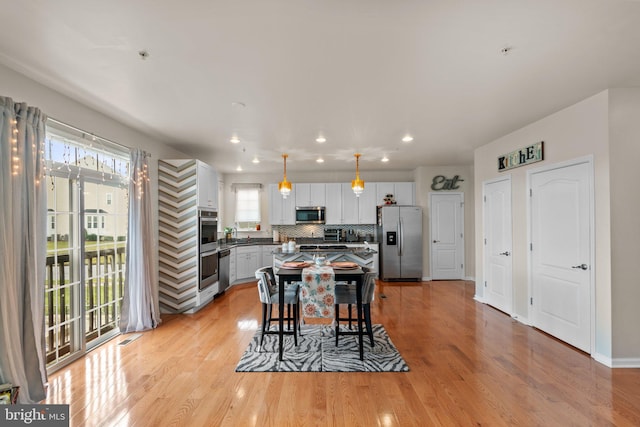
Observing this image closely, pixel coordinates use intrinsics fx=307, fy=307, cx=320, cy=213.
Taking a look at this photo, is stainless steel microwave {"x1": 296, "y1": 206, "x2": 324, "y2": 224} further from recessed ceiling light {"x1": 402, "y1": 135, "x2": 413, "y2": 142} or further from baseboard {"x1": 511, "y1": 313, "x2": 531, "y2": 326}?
baseboard {"x1": 511, "y1": 313, "x2": 531, "y2": 326}

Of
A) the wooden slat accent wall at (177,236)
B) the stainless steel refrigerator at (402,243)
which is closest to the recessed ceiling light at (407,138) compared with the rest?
the stainless steel refrigerator at (402,243)

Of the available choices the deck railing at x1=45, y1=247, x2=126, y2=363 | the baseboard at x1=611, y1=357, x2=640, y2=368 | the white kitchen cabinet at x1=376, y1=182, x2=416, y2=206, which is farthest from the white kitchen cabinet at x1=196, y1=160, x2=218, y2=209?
the baseboard at x1=611, y1=357, x2=640, y2=368

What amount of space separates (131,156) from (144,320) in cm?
222

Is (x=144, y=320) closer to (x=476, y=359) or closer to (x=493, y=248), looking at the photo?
(x=476, y=359)

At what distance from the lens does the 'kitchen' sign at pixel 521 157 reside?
4.02 metres

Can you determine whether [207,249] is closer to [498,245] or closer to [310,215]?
[310,215]

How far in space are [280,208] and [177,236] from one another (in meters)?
3.09

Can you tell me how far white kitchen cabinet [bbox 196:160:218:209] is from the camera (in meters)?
5.00

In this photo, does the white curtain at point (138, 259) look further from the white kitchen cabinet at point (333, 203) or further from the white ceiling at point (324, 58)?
the white kitchen cabinet at point (333, 203)

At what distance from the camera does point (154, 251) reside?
4.70 m

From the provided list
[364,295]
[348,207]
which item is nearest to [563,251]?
[364,295]

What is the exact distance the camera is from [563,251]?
3637 millimetres

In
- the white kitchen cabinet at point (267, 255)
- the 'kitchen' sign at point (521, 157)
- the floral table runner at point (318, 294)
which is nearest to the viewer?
the floral table runner at point (318, 294)

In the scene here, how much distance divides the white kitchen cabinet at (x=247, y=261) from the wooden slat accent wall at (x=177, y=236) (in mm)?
2098
